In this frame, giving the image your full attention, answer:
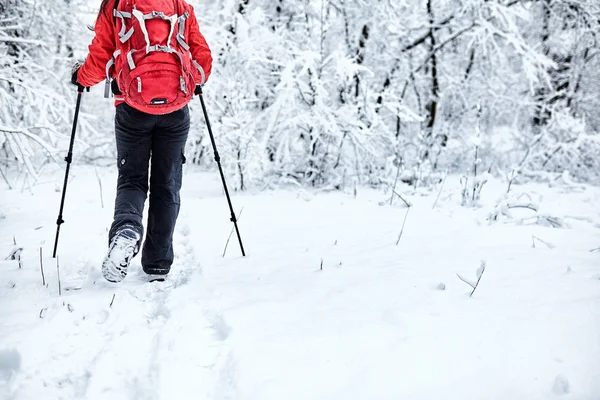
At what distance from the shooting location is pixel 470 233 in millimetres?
3736

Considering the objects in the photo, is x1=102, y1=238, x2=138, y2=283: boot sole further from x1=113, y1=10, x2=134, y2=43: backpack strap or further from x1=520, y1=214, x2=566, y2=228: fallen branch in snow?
x1=520, y1=214, x2=566, y2=228: fallen branch in snow

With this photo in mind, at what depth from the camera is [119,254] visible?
2.47m

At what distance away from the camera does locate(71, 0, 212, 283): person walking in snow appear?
2.32 metres

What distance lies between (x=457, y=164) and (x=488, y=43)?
277 centimetres

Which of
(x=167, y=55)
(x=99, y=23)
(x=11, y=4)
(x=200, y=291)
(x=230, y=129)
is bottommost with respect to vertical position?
(x=200, y=291)

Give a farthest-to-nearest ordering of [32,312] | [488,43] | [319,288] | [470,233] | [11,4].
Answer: [488,43]
[11,4]
[470,233]
[319,288]
[32,312]

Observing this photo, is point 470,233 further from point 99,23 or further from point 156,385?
point 99,23

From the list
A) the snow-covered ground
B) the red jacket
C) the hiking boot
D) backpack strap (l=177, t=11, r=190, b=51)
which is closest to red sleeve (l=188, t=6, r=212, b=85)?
the red jacket

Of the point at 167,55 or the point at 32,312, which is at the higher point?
the point at 167,55

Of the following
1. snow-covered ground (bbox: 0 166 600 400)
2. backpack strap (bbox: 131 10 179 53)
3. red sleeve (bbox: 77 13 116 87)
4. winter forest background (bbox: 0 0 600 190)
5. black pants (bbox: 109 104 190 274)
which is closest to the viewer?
snow-covered ground (bbox: 0 166 600 400)

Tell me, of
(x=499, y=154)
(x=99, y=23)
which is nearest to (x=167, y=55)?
(x=99, y=23)

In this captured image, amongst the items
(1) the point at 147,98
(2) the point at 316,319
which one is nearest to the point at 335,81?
(1) the point at 147,98

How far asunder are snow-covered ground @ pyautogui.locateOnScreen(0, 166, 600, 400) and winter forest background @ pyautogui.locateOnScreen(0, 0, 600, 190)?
1.99 m

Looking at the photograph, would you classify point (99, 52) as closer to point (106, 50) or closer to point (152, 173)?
point (106, 50)
